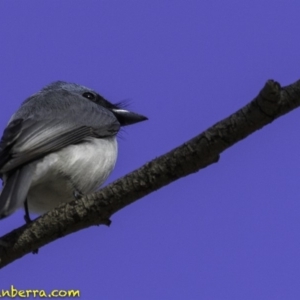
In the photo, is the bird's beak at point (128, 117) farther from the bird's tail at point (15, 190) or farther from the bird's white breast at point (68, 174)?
the bird's tail at point (15, 190)

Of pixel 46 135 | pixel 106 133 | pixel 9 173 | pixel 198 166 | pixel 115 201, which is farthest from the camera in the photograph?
pixel 106 133

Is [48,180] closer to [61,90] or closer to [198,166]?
[61,90]

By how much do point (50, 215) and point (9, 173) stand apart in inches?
43.4

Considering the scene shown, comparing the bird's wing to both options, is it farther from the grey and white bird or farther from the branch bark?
the branch bark

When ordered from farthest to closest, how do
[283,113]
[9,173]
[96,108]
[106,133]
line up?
[96,108] → [106,133] → [9,173] → [283,113]

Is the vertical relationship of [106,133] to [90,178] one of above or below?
above

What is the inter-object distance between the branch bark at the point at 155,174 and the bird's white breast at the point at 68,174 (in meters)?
1.20

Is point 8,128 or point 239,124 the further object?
point 8,128

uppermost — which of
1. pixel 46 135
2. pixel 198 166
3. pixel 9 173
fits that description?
pixel 46 135

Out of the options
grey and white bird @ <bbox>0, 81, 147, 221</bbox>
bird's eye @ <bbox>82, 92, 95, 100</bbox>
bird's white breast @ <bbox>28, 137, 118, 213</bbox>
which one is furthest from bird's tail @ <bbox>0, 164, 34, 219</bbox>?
bird's eye @ <bbox>82, 92, 95, 100</bbox>

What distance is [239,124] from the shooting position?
149 inches

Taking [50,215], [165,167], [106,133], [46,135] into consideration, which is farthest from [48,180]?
[165,167]

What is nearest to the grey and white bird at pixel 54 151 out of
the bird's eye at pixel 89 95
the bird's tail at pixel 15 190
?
the bird's tail at pixel 15 190

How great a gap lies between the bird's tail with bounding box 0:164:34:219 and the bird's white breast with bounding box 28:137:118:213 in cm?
24
